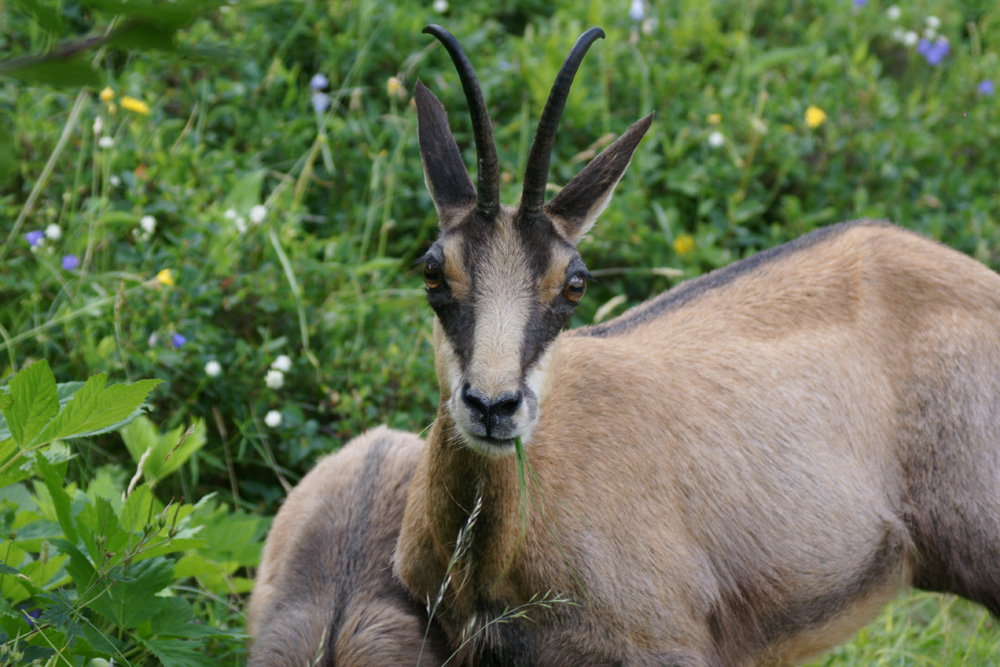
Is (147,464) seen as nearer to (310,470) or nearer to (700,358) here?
(310,470)

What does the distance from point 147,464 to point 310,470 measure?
1.32 m

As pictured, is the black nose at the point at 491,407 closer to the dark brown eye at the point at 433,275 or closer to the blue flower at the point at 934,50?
the dark brown eye at the point at 433,275

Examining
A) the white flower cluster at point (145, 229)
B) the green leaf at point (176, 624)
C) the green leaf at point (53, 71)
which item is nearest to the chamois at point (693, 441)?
the green leaf at point (176, 624)

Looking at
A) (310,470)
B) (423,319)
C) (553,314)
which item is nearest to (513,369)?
(553,314)

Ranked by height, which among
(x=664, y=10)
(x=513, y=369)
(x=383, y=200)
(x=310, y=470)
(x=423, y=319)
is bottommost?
(x=310, y=470)

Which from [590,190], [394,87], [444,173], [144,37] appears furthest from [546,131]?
[394,87]

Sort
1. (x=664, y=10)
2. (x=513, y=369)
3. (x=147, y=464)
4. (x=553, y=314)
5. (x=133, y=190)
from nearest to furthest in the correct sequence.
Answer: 1. (x=513, y=369)
2. (x=553, y=314)
3. (x=147, y=464)
4. (x=133, y=190)
5. (x=664, y=10)

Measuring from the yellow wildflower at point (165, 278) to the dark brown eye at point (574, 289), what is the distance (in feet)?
9.30

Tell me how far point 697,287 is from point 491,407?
212 centimetres

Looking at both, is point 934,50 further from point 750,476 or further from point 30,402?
point 30,402

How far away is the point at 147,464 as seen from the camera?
464cm

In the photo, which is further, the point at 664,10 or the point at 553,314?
the point at 664,10

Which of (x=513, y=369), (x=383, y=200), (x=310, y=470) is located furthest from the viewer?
(x=383, y=200)

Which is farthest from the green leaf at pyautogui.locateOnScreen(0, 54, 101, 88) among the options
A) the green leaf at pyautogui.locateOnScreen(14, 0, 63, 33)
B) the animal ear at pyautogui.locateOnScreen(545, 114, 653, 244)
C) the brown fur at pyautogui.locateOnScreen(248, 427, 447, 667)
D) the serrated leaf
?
the brown fur at pyautogui.locateOnScreen(248, 427, 447, 667)
